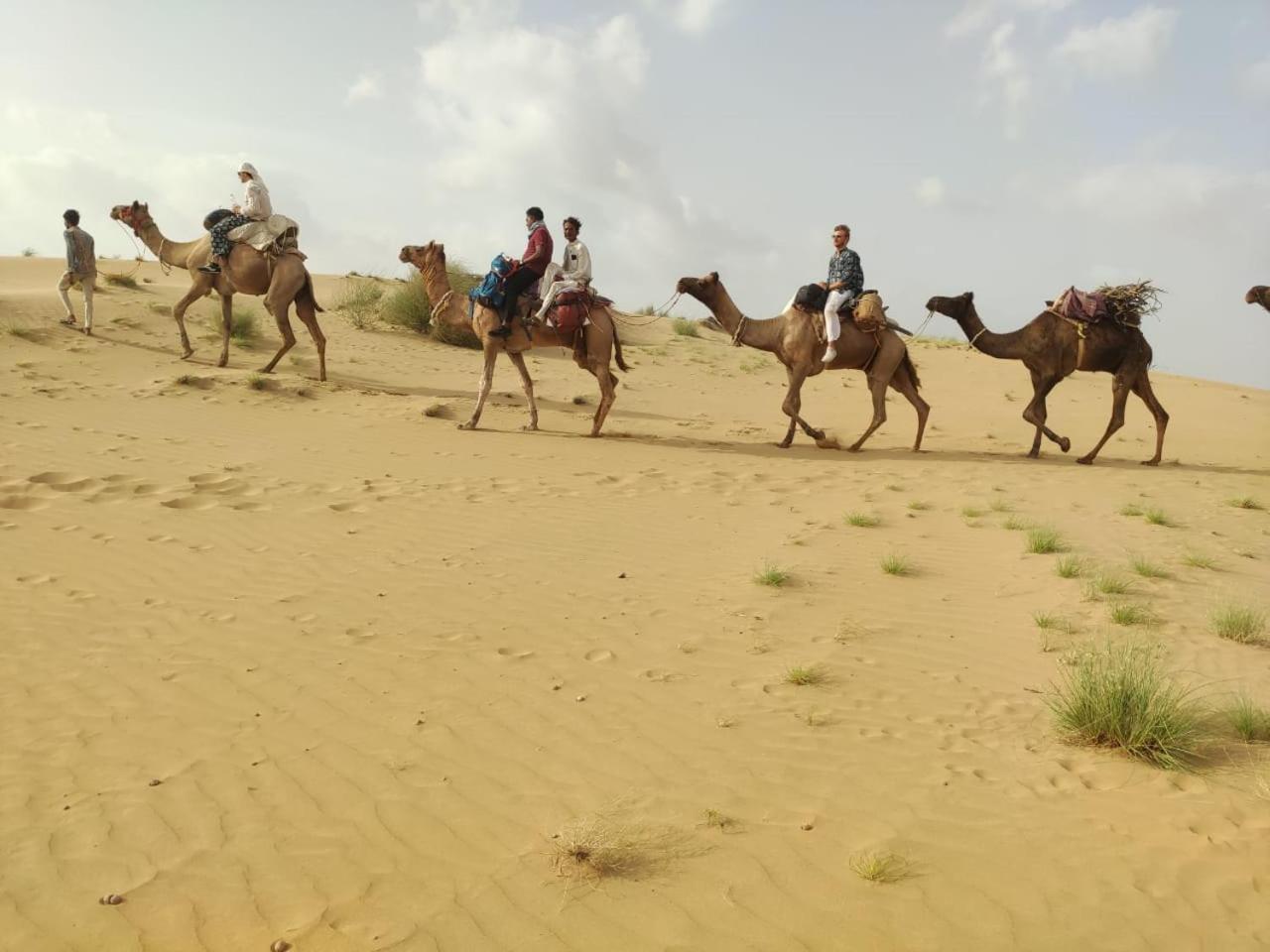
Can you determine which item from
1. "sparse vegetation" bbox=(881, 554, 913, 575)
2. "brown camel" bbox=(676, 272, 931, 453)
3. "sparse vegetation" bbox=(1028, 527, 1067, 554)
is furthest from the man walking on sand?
"sparse vegetation" bbox=(1028, 527, 1067, 554)

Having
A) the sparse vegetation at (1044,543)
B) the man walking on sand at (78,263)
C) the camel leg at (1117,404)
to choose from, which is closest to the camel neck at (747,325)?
the camel leg at (1117,404)

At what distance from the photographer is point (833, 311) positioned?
12.1 m

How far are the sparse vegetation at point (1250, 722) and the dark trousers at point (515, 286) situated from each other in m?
9.70

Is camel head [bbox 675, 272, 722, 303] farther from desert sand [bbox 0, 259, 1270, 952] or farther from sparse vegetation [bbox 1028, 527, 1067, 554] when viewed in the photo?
sparse vegetation [bbox 1028, 527, 1067, 554]

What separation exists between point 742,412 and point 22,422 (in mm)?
11757

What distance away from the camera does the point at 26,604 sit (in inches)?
231

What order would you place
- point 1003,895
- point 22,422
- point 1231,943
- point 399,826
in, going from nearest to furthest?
1. point 1231,943
2. point 1003,895
3. point 399,826
4. point 22,422

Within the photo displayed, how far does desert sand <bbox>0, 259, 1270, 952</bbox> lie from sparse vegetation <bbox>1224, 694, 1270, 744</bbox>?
128mm

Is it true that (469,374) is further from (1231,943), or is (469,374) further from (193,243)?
(1231,943)

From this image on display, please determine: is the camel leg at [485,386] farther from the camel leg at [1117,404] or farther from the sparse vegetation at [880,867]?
the sparse vegetation at [880,867]

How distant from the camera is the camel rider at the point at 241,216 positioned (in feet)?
46.1

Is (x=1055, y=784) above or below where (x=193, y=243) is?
below

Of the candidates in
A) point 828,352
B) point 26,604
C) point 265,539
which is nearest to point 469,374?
point 828,352

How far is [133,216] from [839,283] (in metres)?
12.3
